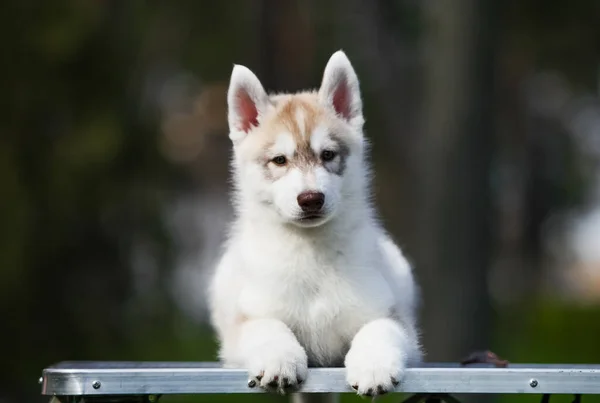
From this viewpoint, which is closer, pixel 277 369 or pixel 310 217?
pixel 277 369

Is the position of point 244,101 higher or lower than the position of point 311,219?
higher

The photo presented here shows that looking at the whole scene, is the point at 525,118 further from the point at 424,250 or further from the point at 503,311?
the point at 424,250

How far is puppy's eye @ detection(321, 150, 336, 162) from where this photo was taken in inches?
161

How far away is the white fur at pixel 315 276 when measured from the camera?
3.87 metres

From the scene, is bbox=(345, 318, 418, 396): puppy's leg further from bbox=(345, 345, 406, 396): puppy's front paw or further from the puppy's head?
the puppy's head

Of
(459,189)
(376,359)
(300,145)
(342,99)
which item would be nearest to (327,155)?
(300,145)

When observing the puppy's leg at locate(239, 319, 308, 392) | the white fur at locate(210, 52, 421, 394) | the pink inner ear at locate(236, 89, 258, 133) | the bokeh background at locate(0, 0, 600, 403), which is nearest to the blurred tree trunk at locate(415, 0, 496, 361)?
the bokeh background at locate(0, 0, 600, 403)

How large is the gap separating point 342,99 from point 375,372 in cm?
144

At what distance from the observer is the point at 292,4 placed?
14062 mm

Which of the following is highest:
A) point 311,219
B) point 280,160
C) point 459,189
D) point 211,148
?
point 280,160

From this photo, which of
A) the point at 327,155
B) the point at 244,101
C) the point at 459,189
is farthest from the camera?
the point at 459,189

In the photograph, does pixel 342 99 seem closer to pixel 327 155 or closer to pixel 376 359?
pixel 327 155

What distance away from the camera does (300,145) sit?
13.3ft

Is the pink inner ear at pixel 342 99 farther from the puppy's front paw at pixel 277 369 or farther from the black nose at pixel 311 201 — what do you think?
the puppy's front paw at pixel 277 369
